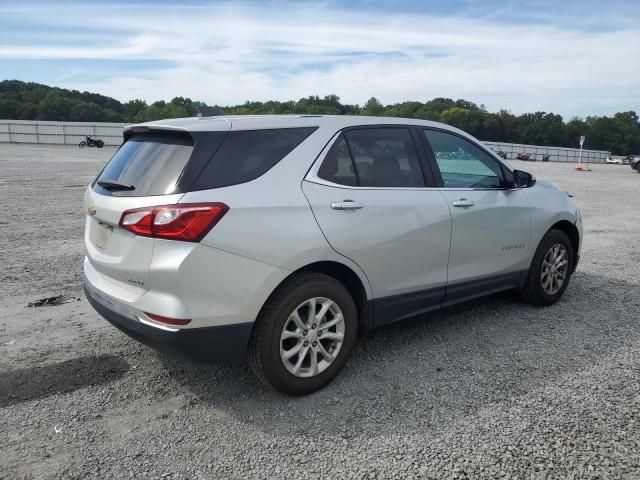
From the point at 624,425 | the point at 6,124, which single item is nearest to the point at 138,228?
the point at 624,425

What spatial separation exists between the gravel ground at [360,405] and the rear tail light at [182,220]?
1117mm

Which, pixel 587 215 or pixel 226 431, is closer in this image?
pixel 226 431

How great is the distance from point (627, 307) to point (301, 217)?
12.6 feet

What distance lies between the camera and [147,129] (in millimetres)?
3617

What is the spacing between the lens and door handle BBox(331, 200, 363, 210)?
3541 mm

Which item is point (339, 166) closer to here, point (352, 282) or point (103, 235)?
point (352, 282)

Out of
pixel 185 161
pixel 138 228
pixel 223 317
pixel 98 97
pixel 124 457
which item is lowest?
pixel 124 457

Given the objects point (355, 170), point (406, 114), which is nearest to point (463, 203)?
point (355, 170)

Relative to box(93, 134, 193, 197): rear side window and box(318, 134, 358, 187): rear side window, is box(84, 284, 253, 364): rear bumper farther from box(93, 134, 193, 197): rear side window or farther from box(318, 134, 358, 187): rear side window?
box(318, 134, 358, 187): rear side window

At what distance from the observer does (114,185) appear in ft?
11.4

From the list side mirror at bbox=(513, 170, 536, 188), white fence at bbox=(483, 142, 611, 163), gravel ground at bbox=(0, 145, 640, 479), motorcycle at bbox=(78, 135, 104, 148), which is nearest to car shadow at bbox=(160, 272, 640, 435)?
gravel ground at bbox=(0, 145, 640, 479)

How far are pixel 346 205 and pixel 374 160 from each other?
0.55m

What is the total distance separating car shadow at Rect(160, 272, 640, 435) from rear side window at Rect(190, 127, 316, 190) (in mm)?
1409

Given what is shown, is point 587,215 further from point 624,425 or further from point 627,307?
point 624,425
